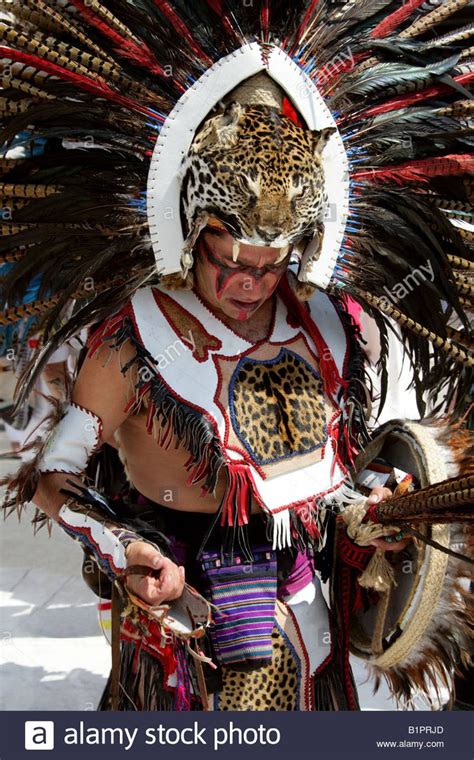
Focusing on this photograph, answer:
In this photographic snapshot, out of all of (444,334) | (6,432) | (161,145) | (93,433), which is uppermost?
(161,145)

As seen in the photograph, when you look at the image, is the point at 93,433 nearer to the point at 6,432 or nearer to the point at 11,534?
the point at 11,534

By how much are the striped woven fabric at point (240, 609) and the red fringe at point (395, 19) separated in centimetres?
123

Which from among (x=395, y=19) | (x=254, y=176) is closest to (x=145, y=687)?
(x=254, y=176)

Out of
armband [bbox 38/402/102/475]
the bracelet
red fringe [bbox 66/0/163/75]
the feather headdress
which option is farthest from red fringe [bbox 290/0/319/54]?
the bracelet

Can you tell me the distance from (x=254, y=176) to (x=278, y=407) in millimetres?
538

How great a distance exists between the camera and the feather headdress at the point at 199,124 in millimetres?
2229

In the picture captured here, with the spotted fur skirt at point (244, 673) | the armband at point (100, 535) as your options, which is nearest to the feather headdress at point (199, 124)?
the armband at point (100, 535)

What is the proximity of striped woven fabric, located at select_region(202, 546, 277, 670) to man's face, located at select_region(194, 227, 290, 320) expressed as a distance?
21.6 inches

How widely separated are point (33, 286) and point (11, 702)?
70.0 inches

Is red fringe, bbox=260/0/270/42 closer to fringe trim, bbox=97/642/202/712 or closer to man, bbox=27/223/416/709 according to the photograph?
man, bbox=27/223/416/709

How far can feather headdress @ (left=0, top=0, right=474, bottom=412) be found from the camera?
2229 millimetres

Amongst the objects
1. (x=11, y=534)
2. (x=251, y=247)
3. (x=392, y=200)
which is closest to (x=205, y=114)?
(x=251, y=247)

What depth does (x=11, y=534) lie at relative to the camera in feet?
16.6

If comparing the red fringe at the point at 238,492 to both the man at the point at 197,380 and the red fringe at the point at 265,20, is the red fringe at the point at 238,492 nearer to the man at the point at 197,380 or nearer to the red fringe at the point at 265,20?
the man at the point at 197,380
